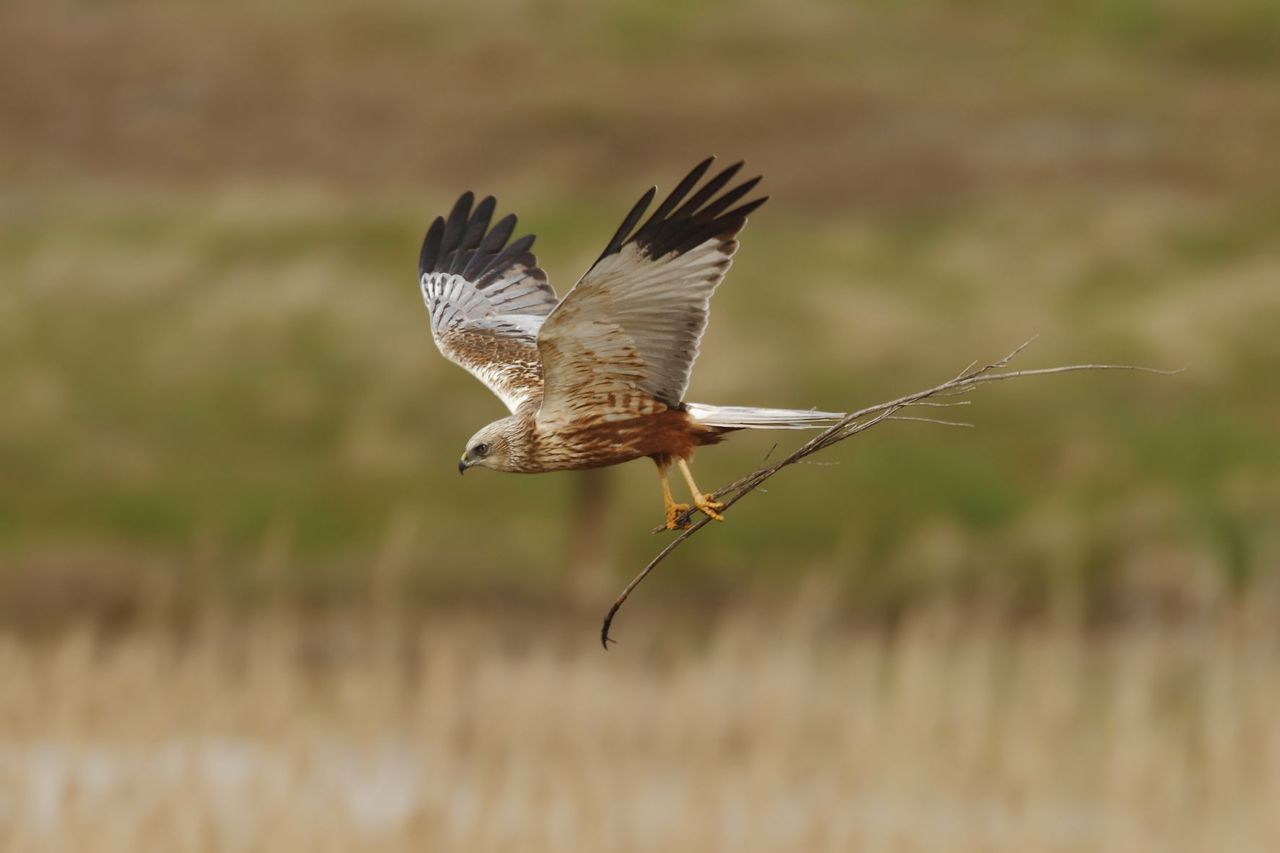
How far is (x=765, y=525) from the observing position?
25109 millimetres

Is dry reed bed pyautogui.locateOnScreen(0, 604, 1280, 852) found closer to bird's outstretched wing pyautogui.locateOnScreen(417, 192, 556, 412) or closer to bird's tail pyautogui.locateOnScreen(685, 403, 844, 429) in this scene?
bird's outstretched wing pyautogui.locateOnScreen(417, 192, 556, 412)

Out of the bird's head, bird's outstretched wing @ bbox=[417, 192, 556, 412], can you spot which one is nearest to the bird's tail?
the bird's head

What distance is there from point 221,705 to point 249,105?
3612 cm

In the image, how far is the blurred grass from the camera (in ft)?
80.9

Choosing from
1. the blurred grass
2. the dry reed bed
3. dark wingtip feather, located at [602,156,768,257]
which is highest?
the blurred grass

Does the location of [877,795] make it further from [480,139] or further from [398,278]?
[480,139]

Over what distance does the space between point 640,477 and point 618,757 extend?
8736 millimetres

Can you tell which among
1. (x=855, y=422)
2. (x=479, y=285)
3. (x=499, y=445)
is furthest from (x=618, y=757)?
(x=855, y=422)

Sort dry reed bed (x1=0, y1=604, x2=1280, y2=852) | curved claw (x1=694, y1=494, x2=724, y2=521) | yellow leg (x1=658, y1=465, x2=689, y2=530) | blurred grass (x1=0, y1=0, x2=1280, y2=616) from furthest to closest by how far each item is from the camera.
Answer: blurred grass (x1=0, y1=0, x2=1280, y2=616) < dry reed bed (x1=0, y1=604, x2=1280, y2=852) < yellow leg (x1=658, y1=465, x2=689, y2=530) < curved claw (x1=694, y1=494, x2=724, y2=521)

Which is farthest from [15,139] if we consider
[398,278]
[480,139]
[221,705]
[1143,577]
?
[221,705]

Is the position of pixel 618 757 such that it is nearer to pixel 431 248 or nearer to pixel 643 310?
pixel 431 248

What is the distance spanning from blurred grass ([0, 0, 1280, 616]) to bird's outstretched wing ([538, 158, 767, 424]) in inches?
335

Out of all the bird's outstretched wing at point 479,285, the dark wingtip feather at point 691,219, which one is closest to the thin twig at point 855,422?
the dark wingtip feather at point 691,219

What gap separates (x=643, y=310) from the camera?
152 inches
